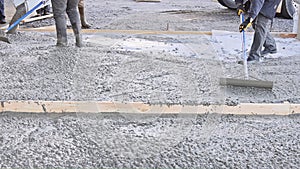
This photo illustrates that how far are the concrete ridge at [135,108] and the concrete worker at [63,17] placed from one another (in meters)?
1.66

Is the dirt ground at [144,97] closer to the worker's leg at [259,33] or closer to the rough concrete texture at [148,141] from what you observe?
the rough concrete texture at [148,141]

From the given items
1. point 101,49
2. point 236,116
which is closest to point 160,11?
point 101,49

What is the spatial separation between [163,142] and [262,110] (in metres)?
0.86

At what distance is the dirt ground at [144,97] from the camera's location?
227 cm

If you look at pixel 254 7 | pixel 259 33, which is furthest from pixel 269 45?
pixel 254 7

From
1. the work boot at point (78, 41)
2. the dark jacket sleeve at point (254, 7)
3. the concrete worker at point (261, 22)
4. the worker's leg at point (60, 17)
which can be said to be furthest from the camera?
the work boot at point (78, 41)

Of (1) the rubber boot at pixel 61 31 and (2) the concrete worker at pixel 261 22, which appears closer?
(2) the concrete worker at pixel 261 22

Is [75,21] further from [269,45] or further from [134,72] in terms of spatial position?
[269,45]

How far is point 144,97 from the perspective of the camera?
3074mm

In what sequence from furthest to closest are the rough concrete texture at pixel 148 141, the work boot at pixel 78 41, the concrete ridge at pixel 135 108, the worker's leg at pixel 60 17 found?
1. the work boot at pixel 78 41
2. the worker's leg at pixel 60 17
3. the concrete ridge at pixel 135 108
4. the rough concrete texture at pixel 148 141

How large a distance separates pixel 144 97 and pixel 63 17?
A: 5.84 feet

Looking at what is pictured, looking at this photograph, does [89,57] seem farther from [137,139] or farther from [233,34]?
[233,34]

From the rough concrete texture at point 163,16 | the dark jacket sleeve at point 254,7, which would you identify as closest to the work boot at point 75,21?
the rough concrete texture at point 163,16

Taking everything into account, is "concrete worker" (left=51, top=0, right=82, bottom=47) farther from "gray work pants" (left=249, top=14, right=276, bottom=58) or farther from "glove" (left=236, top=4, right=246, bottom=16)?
"gray work pants" (left=249, top=14, right=276, bottom=58)
